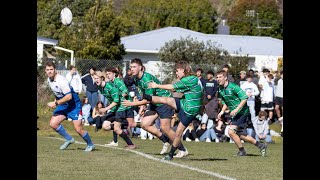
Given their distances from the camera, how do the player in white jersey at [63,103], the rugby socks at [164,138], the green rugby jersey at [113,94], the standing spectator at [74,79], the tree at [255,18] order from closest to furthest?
the player in white jersey at [63,103], the rugby socks at [164,138], the green rugby jersey at [113,94], the standing spectator at [74,79], the tree at [255,18]

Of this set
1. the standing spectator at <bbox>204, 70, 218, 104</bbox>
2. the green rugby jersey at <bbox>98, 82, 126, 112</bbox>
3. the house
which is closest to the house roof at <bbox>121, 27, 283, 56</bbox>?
the house

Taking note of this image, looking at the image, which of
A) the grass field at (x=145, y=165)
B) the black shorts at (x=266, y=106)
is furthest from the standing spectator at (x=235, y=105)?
the black shorts at (x=266, y=106)

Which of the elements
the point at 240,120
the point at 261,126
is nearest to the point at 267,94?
the point at 261,126

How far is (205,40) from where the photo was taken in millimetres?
57125

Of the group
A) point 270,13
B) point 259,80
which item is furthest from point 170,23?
point 259,80

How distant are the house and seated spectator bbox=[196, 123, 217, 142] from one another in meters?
24.6

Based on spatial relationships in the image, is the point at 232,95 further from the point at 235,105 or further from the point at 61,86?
the point at 61,86

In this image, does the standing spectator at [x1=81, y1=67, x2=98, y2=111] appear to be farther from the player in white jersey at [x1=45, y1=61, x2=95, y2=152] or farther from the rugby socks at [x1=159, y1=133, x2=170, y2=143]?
the rugby socks at [x1=159, y1=133, x2=170, y2=143]

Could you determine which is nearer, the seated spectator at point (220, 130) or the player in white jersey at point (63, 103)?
the player in white jersey at point (63, 103)

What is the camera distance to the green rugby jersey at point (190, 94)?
14.8 m

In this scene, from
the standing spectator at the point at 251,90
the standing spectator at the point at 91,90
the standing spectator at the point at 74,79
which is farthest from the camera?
the standing spectator at the point at 91,90

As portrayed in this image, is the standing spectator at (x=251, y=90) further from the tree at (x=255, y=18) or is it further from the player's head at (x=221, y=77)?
the tree at (x=255, y=18)

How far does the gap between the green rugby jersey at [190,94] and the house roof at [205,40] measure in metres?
38.2
